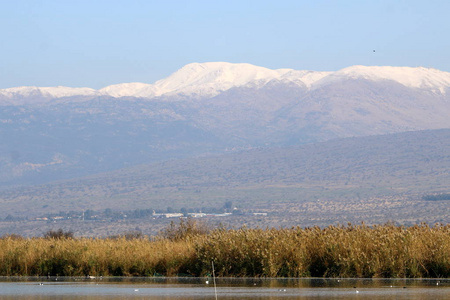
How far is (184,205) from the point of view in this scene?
561ft

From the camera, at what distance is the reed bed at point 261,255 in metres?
24.2

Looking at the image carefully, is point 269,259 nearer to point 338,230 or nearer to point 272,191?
point 338,230

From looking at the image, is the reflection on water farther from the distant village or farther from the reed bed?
the distant village

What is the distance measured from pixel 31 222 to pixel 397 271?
13091 centimetres

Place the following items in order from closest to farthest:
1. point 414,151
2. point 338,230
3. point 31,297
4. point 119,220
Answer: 1. point 31,297
2. point 338,230
3. point 119,220
4. point 414,151

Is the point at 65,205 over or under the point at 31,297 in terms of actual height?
over

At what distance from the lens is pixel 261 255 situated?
25047mm

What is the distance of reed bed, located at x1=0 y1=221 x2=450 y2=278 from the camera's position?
24.2 m

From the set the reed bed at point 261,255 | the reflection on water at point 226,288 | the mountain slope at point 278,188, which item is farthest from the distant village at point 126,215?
the reflection on water at point 226,288

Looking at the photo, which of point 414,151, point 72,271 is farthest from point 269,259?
point 414,151

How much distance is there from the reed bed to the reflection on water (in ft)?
2.52

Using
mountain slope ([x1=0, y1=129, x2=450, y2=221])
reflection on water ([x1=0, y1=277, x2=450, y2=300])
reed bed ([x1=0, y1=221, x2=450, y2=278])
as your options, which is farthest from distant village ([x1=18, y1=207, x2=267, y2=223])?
reflection on water ([x1=0, y1=277, x2=450, y2=300])

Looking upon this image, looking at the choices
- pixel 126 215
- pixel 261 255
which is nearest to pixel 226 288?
pixel 261 255

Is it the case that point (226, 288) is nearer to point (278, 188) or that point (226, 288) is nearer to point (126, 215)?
point (126, 215)
